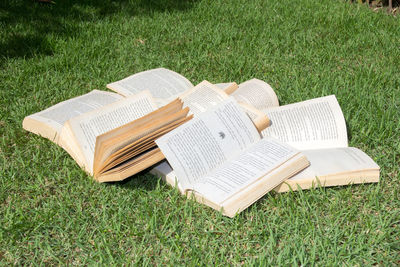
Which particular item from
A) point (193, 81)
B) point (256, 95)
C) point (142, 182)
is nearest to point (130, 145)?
point (142, 182)

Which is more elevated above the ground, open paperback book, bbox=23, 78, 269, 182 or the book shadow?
open paperback book, bbox=23, 78, 269, 182

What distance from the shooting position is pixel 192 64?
3.86 m

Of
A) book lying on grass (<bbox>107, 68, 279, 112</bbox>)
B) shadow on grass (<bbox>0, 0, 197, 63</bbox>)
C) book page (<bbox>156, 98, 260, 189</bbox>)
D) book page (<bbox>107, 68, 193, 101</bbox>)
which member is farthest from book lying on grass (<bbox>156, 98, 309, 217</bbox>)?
shadow on grass (<bbox>0, 0, 197, 63</bbox>)

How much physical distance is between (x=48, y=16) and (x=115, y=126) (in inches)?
120

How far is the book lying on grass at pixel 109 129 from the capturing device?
200cm

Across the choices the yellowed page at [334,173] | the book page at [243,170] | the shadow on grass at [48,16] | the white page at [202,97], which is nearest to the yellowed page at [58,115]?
the white page at [202,97]

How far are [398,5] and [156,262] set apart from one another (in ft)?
17.0

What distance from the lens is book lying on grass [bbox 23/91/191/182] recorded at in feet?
6.55

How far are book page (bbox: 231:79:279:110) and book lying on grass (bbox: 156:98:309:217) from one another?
0.43 m

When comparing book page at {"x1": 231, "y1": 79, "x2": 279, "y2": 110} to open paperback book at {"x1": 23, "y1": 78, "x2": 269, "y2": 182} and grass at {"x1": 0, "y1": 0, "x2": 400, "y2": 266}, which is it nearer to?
open paperback book at {"x1": 23, "y1": 78, "x2": 269, "y2": 182}

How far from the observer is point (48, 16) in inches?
194

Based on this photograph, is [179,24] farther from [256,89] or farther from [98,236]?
[98,236]

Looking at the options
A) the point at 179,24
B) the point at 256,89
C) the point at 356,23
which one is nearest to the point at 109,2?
the point at 179,24

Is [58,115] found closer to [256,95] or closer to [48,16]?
[256,95]
